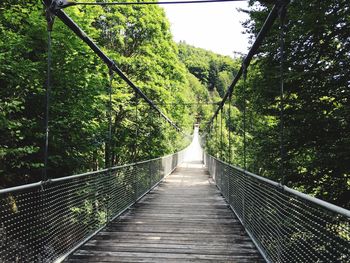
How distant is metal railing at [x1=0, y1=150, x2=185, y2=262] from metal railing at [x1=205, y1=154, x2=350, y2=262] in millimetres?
1762

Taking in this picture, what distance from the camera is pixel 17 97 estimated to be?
532 cm

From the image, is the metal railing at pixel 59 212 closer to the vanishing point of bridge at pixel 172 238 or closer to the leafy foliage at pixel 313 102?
the vanishing point of bridge at pixel 172 238

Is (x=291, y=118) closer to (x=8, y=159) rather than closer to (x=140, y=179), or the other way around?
(x=140, y=179)

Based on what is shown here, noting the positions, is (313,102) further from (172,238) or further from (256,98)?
(172,238)

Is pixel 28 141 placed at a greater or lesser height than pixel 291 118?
lesser

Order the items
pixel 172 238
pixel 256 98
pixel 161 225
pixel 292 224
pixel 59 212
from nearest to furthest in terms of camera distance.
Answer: pixel 292 224, pixel 59 212, pixel 172 238, pixel 161 225, pixel 256 98

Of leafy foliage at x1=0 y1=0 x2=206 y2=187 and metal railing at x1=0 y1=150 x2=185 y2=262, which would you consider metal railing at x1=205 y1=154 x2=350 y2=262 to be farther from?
leafy foliage at x1=0 y1=0 x2=206 y2=187

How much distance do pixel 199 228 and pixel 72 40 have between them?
13.2 ft

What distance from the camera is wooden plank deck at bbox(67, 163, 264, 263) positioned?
309cm

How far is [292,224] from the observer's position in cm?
260

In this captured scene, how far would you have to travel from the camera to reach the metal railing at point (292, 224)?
→ 1.78 m

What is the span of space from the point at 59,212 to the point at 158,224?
167 cm

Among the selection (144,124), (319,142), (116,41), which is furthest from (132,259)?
(116,41)

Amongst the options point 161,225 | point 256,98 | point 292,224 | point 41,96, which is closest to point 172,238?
point 161,225
